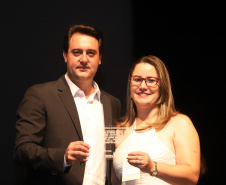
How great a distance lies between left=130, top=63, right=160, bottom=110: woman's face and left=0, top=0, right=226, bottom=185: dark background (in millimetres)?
508

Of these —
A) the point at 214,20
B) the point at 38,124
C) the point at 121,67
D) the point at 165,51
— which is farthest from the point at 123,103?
the point at 214,20

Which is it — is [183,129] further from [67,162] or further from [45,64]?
[45,64]

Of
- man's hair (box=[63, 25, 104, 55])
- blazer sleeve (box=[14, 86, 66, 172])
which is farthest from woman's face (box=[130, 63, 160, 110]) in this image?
blazer sleeve (box=[14, 86, 66, 172])

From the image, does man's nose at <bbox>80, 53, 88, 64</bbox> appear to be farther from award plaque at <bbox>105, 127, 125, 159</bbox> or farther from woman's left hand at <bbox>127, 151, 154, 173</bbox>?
woman's left hand at <bbox>127, 151, 154, 173</bbox>

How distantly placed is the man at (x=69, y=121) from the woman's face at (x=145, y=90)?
279mm

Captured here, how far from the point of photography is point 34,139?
2342 millimetres

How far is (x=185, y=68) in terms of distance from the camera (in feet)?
9.96

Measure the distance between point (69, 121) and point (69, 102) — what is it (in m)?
0.15

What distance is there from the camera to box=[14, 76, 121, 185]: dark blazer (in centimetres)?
230

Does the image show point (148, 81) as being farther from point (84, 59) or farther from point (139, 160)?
point (139, 160)

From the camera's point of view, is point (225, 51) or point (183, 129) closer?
point (183, 129)

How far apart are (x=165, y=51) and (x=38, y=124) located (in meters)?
1.35

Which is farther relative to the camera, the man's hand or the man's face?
the man's face

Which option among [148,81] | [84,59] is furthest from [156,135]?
[84,59]
